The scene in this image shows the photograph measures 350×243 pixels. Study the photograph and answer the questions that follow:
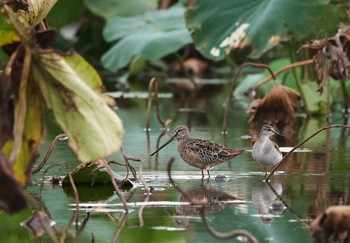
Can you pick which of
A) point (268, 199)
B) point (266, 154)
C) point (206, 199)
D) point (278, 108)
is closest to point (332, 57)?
point (278, 108)

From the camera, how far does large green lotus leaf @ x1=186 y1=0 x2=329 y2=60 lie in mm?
9742

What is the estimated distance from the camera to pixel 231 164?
7.65m

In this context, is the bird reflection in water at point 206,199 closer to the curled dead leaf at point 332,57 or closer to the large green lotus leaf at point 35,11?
the large green lotus leaf at point 35,11

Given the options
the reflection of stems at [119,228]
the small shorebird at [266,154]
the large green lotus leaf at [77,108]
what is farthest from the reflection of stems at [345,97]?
the large green lotus leaf at [77,108]

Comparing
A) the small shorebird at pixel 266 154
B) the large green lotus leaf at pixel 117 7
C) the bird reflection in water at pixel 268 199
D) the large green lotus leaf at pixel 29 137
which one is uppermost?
the large green lotus leaf at pixel 29 137

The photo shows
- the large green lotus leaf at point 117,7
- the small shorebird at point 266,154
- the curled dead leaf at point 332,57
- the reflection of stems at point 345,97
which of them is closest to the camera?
the small shorebird at point 266,154

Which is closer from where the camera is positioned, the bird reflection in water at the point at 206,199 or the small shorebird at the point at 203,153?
the bird reflection in water at the point at 206,199

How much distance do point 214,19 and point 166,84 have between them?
5.01 m

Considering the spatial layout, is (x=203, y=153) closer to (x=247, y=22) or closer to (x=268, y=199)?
(x=268, y=199)

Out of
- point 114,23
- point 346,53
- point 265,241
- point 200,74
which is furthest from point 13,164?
point 200,74

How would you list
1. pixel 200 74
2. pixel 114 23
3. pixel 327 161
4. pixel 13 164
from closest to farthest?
pixel 13 164
pixel 327 161
pixel 114 23
pixel 200 74

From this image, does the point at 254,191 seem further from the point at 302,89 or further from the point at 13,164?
the point at 302,89

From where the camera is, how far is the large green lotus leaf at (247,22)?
32.0 feet

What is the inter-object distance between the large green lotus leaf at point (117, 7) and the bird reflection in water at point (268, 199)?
8701 mm
